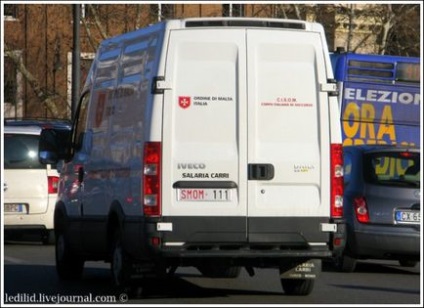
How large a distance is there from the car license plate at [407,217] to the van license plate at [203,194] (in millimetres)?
4031

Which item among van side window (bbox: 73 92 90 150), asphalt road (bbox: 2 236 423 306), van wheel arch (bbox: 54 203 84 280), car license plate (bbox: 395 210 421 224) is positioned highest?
van side window (bbox: 73 92 90 150)

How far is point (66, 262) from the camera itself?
14148 millimetres

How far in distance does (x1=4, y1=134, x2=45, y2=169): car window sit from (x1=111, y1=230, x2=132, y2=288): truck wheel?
7.51 meters

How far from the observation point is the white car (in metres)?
19.7

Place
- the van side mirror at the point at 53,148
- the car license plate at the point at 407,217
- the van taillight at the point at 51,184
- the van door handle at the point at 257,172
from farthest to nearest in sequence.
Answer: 1. the van taillight at the point at 51,184
2. the car license plate at the point at 407,217
3. the van side mirror at the point at 53,148
4. the van door handle at the point at 257,172

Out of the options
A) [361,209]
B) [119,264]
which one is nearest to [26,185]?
[361,209]

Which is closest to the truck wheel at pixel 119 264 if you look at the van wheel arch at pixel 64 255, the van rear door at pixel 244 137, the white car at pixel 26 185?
the van rear door at pixel 244 137

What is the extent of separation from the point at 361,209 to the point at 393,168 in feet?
3.21

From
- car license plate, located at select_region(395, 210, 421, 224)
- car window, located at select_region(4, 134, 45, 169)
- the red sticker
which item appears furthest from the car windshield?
car window, located at select_region(4, 134, 45, 169)

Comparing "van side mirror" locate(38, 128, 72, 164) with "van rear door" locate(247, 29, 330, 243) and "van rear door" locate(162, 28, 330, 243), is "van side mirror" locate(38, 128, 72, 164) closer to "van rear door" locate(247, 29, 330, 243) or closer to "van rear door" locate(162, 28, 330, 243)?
"van rear door" locate(162, 28, 330, 243)

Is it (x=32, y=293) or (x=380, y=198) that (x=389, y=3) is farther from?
(x=32, y=293)

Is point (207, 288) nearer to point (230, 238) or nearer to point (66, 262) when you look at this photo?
point (66, 262)

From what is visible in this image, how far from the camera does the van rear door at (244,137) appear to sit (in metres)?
11.5

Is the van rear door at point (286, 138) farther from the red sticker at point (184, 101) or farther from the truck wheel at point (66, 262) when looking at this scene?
the truck wheel at point (66, 262)
